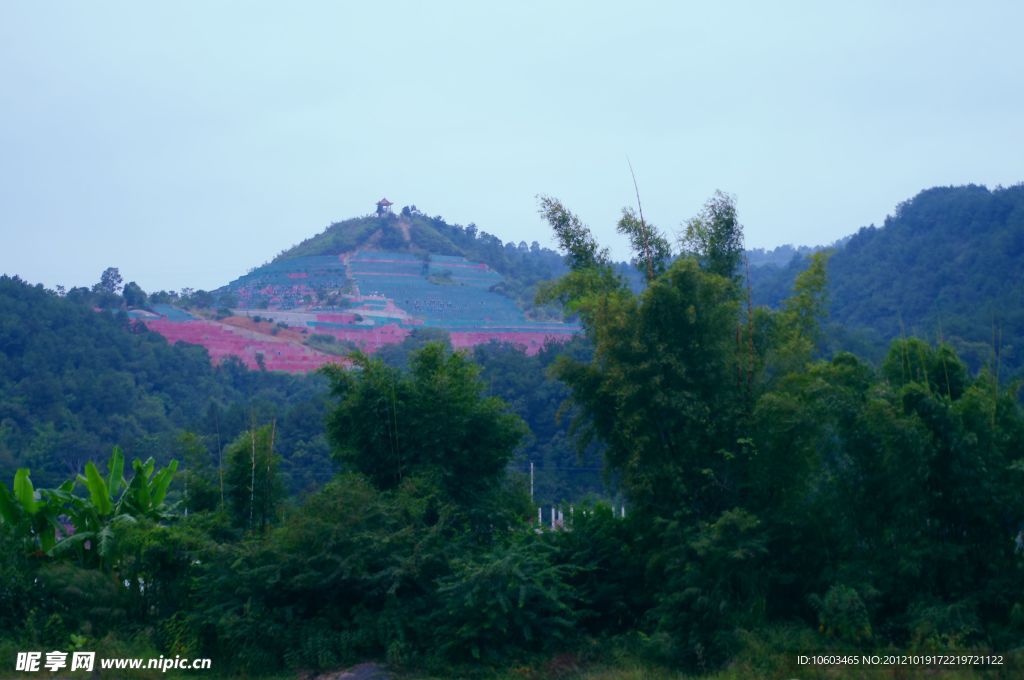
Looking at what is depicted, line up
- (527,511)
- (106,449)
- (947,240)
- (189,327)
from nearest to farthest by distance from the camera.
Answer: (527,511) < (106,449) < (947,240) < (189,327)

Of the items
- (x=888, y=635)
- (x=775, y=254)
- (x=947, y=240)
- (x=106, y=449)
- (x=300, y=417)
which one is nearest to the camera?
(x=888, y=635)

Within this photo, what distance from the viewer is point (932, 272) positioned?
116 ft

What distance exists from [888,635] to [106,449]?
82.5ft

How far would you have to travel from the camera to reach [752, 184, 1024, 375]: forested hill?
26.6 metres

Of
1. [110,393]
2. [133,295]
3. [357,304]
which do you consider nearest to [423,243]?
[357,304]

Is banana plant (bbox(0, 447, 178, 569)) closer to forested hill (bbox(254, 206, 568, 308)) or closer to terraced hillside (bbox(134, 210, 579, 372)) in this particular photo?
terraced hillside (bbox(134, 210, 579, 372))

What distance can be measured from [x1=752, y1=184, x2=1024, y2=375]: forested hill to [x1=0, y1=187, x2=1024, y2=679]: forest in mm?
14216

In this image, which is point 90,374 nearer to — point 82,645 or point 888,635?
point 82,645

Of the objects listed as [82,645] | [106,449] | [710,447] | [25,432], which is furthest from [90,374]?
[710,447]

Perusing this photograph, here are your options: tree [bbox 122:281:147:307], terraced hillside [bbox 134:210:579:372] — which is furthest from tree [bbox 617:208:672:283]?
tree [bbox 122:281:147:307]

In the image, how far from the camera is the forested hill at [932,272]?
1048 inches

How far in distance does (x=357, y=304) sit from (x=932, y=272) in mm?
30539

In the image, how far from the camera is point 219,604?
10.3 m

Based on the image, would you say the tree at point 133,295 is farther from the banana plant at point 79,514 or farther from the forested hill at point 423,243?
the banana plant at point 79,514
